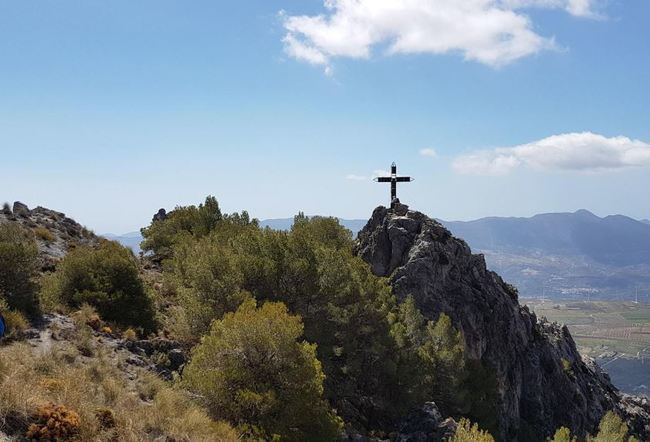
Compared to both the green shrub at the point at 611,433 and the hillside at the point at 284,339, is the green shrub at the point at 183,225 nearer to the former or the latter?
the hillside at the point at 284,339

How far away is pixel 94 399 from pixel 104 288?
15.6 m

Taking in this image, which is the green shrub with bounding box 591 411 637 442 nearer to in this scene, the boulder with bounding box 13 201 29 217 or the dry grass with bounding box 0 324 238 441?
the dry grass with bounding box 0 324 238 441

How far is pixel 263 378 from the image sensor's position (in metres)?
22.7

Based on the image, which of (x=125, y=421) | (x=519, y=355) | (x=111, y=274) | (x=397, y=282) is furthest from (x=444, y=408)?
(x=125, y=421)

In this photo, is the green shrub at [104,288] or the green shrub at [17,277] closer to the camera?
the green shrub at [17,277]

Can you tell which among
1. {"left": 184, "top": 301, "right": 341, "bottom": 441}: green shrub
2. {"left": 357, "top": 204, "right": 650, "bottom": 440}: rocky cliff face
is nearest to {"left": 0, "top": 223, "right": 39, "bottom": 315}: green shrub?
{"left": 184, "top": 301, "right": 341, "bottom": 441}: green shrub

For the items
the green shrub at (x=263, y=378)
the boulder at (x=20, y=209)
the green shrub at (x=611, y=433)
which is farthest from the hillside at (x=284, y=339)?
the green shrub at (x=611, y=433)

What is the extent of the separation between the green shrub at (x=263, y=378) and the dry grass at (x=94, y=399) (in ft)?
4.59

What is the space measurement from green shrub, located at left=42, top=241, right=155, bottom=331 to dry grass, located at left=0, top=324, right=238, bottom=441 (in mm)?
7734

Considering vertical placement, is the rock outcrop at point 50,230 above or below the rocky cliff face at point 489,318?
above

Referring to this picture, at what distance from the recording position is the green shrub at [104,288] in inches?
1190

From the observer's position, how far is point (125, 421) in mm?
16156

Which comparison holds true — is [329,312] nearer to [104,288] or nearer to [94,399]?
[104,288]

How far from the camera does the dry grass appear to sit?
47.3 ft
